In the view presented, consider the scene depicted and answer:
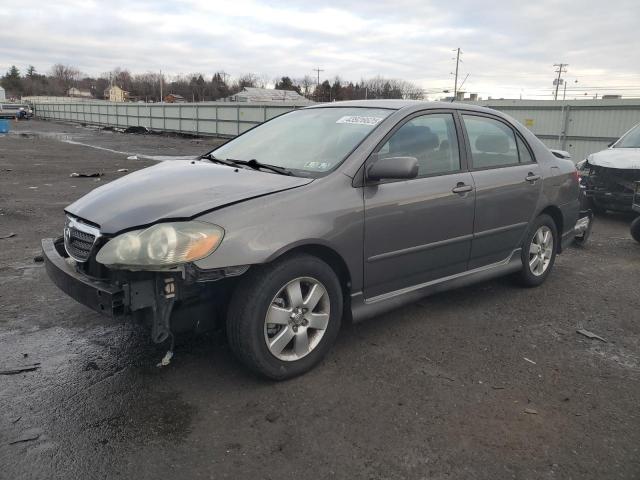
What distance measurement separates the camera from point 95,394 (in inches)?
118

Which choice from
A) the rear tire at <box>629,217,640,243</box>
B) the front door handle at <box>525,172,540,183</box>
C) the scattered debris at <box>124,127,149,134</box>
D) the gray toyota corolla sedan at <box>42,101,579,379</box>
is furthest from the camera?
the scattered debris at <box>124,127,149,134</box>

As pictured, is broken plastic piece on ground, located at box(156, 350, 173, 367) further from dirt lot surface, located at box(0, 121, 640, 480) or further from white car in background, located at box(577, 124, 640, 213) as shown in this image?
white car in background, located at box(577, 124, 640, 213)

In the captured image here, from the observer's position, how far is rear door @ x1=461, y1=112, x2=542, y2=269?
4.28m

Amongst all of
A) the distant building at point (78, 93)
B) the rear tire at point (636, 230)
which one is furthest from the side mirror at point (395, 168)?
the distant building at point (78, 93)

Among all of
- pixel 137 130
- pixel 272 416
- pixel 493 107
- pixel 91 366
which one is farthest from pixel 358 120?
pixel 137 130

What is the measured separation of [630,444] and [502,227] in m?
2.15

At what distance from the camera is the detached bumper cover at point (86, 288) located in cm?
272

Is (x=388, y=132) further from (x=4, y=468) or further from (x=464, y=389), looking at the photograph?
(x=4, y=468)

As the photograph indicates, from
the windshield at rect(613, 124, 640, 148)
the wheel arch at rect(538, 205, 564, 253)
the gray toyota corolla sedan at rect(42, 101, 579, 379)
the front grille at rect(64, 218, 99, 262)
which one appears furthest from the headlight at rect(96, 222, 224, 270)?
the windshield at rect(613, 124, 640, 148)

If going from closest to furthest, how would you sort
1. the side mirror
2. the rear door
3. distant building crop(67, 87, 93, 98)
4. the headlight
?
1. the headlight
2. the side mirror
3. the rear door
4. distant building crop(67, 87, 93, 98)

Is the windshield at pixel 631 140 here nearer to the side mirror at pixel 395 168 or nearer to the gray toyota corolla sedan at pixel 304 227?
the gray toyota corolla sedan at pixel 304 227

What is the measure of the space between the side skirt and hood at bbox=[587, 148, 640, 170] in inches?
181

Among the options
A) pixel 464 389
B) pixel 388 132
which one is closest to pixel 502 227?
pixel 388 132

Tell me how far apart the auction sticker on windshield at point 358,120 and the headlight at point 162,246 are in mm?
1511
